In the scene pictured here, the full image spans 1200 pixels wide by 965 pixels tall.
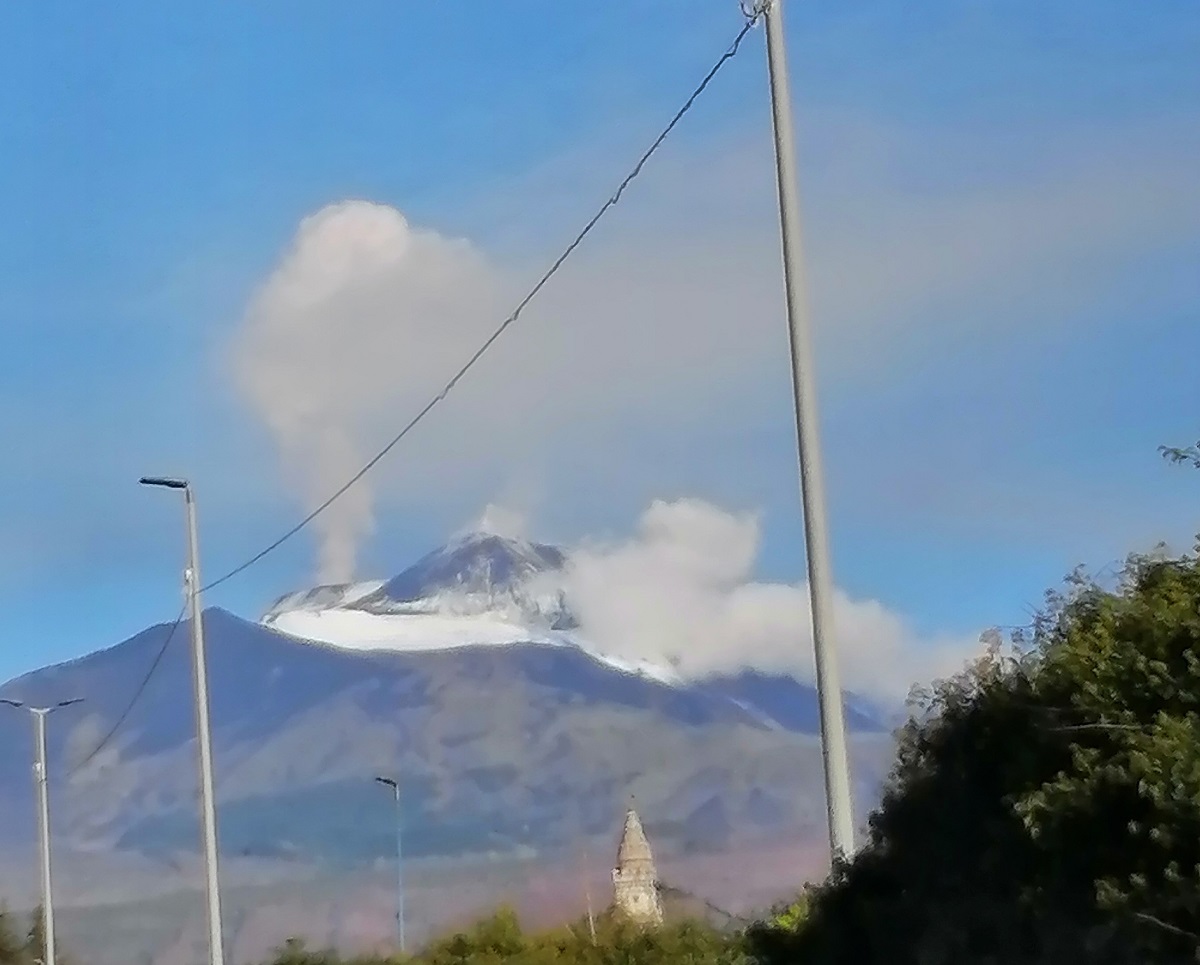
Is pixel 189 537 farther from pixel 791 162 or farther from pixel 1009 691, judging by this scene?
pixel 1009 691

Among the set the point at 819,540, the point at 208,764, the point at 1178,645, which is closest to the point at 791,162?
the point at 819,540

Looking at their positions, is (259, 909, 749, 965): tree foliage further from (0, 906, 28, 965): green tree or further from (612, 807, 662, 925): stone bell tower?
(0, 906, 28, 965): green tree

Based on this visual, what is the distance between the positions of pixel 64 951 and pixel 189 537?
221 ft

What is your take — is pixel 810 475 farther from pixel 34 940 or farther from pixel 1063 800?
pixel 34 940

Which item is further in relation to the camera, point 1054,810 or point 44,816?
point 44,816

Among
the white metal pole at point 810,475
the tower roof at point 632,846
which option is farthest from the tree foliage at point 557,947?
the tower roof at point 632,846

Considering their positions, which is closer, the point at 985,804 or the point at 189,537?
the point at 985,804

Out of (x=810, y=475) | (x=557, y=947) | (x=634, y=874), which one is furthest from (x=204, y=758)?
(x=634, y=874)

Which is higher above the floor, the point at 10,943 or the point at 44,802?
the point at 44,802

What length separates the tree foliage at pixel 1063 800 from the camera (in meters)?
10.6

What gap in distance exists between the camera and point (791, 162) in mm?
15859

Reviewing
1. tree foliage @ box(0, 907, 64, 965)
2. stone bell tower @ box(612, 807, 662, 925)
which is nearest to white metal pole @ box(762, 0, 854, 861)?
stone bell tower @ box(612, 807, 662, 925)

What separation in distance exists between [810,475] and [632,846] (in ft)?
256

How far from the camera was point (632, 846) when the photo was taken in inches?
3600
